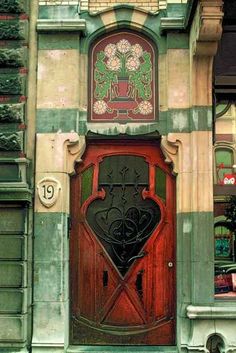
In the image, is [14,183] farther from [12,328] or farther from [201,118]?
[201,118]

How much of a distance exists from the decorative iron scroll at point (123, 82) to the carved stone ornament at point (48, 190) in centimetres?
112

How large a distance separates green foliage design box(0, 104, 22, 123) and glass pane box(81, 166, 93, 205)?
1.22m

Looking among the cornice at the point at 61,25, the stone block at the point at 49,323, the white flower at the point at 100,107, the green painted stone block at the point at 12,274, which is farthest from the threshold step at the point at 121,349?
the cornice at the point at 61,25

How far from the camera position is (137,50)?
8680 mm

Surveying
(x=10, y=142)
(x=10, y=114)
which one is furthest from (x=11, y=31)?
(x=10, y=142)

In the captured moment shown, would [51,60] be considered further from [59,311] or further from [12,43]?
[59,311]

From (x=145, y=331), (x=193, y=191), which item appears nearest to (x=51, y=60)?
(x=193, y=191)

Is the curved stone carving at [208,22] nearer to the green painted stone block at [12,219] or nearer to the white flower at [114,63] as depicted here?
the white flower at [114,63]

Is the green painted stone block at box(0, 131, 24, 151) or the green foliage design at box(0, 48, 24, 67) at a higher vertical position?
the green foliage design at box(0, 48, 24, 67)

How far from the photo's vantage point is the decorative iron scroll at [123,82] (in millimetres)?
8570

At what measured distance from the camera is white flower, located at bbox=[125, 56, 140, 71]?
8633 millimetres

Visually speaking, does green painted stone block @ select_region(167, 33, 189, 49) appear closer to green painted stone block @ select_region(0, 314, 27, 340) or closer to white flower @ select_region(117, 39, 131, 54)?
white flower @ select_region(117, 39, 131, 54)

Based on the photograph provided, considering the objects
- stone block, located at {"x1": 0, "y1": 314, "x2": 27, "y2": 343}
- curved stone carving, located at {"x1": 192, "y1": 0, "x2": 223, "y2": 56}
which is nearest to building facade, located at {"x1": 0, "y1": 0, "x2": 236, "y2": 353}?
stone block, located at {"x1": 0, "y1": 314, "x2": 27, "y2": 343}

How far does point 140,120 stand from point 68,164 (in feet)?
4.00
